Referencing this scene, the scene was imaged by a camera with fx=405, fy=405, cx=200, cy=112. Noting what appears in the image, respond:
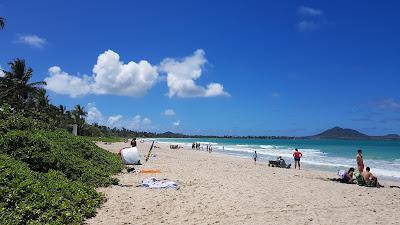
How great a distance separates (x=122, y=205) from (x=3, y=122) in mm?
6309

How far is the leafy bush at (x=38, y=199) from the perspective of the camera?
7.69 metres

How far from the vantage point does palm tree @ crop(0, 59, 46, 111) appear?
124ft

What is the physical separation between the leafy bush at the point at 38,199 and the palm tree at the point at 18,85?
29987 mm

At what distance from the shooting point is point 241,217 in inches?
384

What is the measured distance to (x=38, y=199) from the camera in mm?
8477

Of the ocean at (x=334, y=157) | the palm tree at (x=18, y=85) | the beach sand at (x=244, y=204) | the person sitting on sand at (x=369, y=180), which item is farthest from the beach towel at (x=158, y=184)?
the palm tree at (x=18, y=85)

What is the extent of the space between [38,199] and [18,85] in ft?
108

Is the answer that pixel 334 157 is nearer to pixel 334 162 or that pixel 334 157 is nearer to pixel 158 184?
pixel 334 162

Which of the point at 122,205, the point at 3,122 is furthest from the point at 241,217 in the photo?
the point at 3,122

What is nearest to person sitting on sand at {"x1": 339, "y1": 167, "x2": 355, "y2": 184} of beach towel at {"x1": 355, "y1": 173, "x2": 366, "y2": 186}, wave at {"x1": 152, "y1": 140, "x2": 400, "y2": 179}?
beach towel at {"x1": 355, "y1": 173, "x2": 366, "y2": 186}

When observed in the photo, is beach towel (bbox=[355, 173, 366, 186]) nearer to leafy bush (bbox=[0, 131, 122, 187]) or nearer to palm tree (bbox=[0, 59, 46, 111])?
leafy bush (bbox=[0, 131, 122, 187])

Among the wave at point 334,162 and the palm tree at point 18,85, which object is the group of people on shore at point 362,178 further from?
the palm tree at point 18,85

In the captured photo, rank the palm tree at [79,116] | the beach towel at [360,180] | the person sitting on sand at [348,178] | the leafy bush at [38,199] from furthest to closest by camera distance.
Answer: the palm tree at [79,116], the person sitting on sand at [348,178], the beach towel at [360,180], the leafy bush at [38,199]

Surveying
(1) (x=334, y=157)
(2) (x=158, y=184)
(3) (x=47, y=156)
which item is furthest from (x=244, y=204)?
(1) (x=334, y=157)
